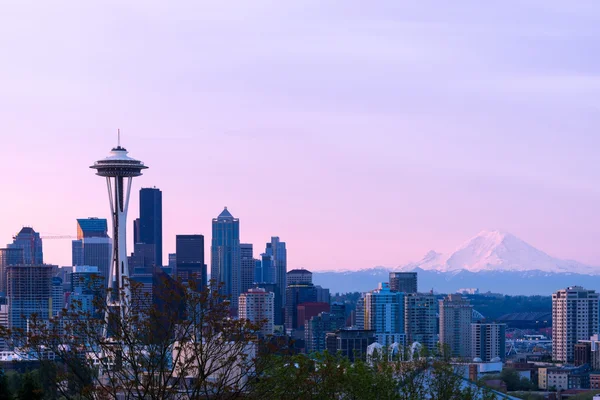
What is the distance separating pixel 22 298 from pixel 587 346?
72.1 metres

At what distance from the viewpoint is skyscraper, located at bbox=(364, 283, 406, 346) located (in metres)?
169

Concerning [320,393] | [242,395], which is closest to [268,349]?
[242,395]

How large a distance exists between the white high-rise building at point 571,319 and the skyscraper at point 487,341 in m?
6.65

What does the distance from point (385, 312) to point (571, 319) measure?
2525cm

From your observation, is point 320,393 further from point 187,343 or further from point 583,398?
point 583,398

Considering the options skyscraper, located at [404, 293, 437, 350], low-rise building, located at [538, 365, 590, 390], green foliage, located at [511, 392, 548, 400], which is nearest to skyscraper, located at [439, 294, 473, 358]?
skyscraper, located at [404, 293, 437, 350]

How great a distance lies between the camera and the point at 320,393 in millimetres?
24578

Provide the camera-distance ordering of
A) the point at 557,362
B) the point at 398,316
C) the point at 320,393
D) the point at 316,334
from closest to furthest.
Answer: the point at 320,393 < the point at 557,362 < the point at 316,334 < the point at 398,316

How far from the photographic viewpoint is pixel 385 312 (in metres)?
172

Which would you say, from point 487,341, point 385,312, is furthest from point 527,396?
point 385,312

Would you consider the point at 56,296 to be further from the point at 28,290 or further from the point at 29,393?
the point at 29,393

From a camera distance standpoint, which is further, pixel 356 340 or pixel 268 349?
pixel 356 340

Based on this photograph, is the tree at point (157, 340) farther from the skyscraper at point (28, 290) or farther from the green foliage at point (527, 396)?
the skyscraper at point (28, 290)

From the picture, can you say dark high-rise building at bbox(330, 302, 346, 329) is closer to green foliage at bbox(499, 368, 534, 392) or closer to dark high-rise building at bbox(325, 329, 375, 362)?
dark high-rise building at bbox(325, 329, 375, 362)
